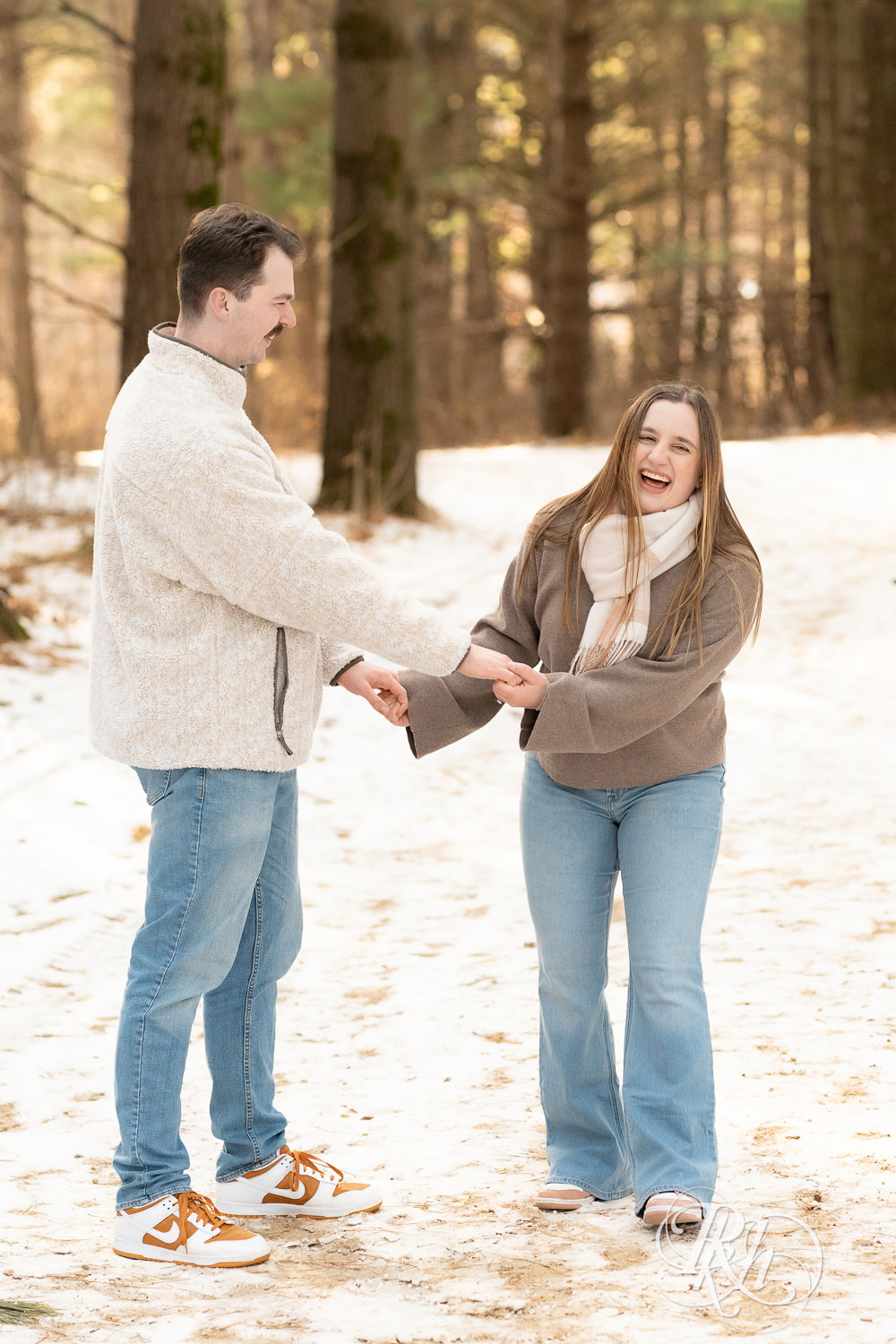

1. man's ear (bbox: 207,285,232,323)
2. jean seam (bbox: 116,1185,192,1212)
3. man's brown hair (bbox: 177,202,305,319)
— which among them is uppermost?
man's brown hair (bbox: 177,202,305,319)

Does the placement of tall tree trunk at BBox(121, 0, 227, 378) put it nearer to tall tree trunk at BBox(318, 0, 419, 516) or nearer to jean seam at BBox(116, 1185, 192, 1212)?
tall tree trunk at BBox(318, 0, 419, 516)

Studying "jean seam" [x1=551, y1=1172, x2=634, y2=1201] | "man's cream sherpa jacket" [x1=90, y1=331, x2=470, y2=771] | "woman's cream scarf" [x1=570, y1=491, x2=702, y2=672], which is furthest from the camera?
"jean seam" [x1=551, y1=1172, x2=634, y2=1201]

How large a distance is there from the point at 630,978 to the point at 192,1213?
103 cm

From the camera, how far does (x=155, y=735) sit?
288cm

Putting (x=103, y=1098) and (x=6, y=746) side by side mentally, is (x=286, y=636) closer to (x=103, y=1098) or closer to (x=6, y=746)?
(x=103, y=1098)

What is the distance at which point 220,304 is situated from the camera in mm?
2900

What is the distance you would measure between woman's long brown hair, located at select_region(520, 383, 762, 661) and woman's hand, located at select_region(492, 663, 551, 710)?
8.2 inches

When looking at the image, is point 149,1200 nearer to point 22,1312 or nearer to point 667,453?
point 22,1312

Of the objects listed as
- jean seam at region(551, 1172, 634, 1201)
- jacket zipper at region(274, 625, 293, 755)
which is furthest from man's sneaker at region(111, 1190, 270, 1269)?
jacket zipper at region(274, 625, 293, 755)

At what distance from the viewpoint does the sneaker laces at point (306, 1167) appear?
3289 millimetres

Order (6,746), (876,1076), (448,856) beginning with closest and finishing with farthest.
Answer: (876,1076) < (448,856) < (6,746)

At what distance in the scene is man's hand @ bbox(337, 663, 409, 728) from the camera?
3305mm

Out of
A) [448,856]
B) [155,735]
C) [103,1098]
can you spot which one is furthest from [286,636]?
[448,856]

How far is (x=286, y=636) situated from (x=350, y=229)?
877cm
